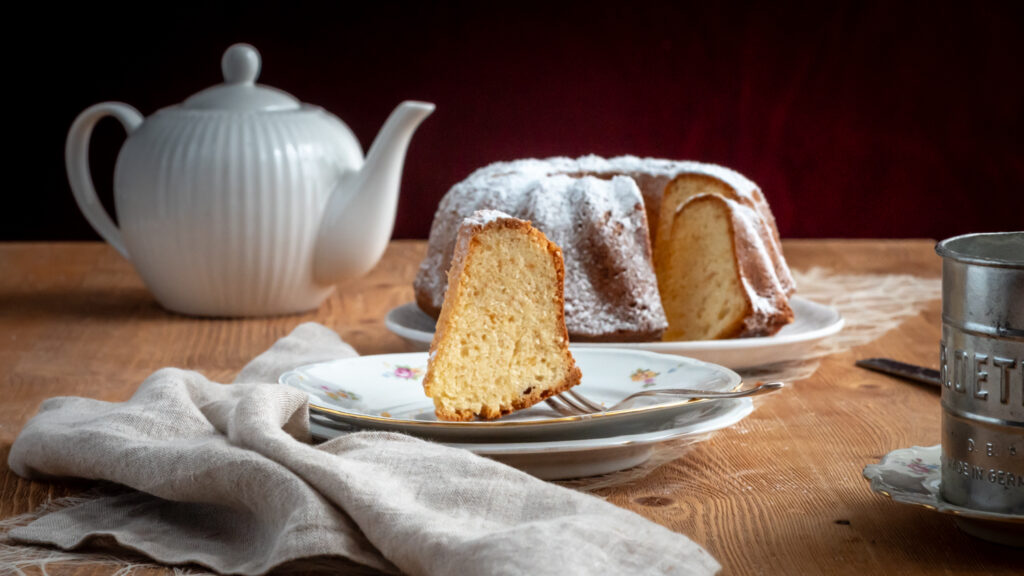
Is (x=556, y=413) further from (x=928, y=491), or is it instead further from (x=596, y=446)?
(x=928, y=491)

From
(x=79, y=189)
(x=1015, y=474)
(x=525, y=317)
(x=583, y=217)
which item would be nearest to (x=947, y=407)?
(x=1015, y=474)

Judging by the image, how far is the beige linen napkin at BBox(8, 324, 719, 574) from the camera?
0.64 m

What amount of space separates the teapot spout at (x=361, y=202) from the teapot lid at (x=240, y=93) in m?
0.15

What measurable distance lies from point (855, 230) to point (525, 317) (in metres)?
1.88

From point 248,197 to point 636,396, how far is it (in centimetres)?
80

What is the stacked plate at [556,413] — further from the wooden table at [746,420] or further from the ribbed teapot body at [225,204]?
the ribbed teapot body at [225,204]

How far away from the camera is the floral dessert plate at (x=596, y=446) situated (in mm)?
819

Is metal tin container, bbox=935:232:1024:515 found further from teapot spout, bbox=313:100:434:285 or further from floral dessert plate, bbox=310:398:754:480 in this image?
teapot spout, bbox=313:100:434:285

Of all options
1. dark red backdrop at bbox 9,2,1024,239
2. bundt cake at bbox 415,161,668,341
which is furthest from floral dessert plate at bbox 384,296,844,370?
dark red backdrop at bbox 9,2,1024,239

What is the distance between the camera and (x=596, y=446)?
2.68 ft

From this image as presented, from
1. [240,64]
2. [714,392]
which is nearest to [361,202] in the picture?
[240,64]

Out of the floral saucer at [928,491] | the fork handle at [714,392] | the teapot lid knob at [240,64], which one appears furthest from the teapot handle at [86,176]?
the floral saucer at [928,491]

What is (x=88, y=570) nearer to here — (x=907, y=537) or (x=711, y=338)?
(x=907, y=537)

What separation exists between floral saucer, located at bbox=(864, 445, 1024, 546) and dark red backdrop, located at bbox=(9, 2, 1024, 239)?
5.72 feet
